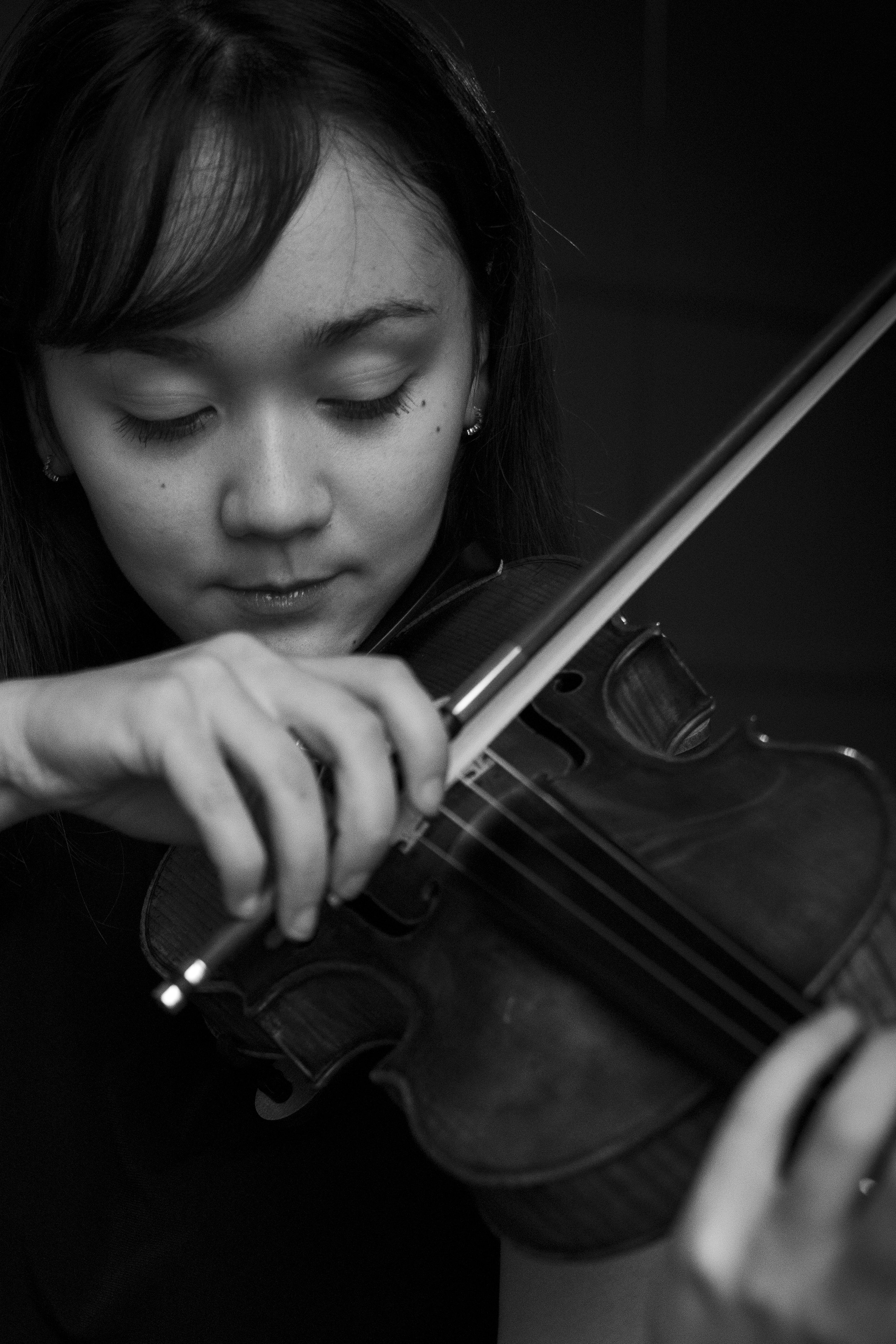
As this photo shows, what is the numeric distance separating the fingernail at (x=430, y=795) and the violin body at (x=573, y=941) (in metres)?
0.06

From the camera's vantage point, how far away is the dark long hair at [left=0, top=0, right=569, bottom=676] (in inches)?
27.2

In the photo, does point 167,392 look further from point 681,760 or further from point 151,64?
point 681,760

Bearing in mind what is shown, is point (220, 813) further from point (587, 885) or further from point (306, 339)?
point (306, 339)

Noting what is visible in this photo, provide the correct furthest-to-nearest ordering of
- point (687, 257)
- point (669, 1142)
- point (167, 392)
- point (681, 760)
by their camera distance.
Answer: point (687, 257) → point (167, 392) → point (681, 760) → point (669, 1142)

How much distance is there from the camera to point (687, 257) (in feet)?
6.22

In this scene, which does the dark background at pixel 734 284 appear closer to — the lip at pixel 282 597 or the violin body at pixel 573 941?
the lip at pixel 282 597

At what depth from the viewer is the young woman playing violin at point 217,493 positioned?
68 cm

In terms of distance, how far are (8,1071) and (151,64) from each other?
559 mm

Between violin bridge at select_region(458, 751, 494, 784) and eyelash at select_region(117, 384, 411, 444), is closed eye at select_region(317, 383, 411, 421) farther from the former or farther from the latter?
violin bridge at select_region(458, 751, 494, 784)

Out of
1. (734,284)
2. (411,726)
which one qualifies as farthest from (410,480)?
(734,284)

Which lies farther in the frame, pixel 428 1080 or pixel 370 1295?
pixel 370 1295

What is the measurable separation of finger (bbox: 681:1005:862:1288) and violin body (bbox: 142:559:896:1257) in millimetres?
58

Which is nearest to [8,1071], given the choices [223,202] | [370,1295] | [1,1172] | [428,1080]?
[1,1172]

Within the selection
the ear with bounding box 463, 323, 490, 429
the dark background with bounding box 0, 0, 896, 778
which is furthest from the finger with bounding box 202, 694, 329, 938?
the dark background with bounding box 0, 0, 896, 778
